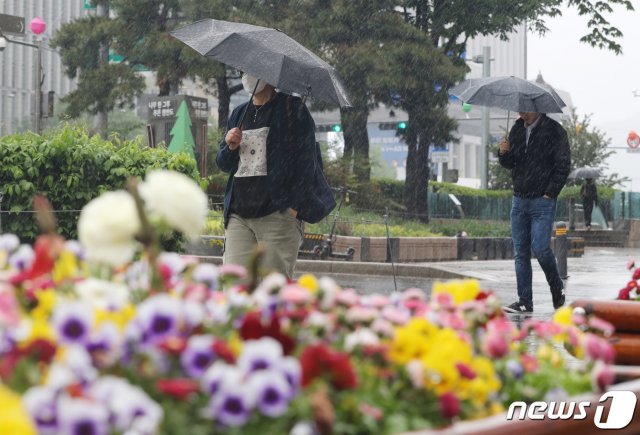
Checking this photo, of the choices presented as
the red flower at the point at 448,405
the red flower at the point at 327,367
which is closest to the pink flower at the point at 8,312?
the red flower at the point at 327,367

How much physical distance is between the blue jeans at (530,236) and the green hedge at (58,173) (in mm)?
3843

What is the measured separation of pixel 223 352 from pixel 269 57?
5.16 m

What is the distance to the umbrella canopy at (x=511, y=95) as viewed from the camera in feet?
35.9

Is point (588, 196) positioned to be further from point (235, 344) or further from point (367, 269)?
point (235, 344)

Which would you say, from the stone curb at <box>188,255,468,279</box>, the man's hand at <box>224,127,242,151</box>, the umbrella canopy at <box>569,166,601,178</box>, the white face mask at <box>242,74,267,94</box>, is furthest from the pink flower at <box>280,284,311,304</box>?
the umbrella canopy at <box>569,166,601,178</box>

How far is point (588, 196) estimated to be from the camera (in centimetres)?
3900

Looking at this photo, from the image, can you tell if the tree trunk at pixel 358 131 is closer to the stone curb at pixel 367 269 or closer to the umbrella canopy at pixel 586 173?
the umbrella canopy at pixel 586 173

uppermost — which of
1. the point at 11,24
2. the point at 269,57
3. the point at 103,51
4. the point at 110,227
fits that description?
Result: the point at 103,51

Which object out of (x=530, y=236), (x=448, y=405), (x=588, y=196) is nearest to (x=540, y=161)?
(x=530, y=236)

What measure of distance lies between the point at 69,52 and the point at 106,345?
34.4 m

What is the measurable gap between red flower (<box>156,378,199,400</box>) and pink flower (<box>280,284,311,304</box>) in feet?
1.87

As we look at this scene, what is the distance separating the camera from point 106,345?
2176 millimetres

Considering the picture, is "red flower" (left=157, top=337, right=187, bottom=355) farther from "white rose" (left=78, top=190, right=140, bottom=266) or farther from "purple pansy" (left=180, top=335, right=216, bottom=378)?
"white rose" (left=78, top=190, right=140, bottom=266)

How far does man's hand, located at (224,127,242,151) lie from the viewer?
21.8 feet
